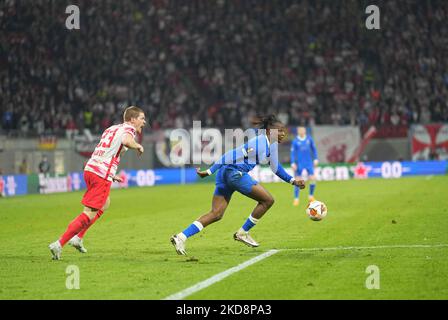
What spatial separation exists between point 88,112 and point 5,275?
32.8 metres

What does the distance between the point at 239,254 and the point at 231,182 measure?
117 centimetres

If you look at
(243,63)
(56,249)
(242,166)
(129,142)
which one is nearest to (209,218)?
(242,166)

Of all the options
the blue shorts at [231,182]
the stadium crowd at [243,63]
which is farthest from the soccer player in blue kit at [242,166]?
the stadium crowd at [243,63]

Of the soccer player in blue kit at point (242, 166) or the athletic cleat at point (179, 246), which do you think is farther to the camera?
the soccer player in blue kit at point (242, 166)

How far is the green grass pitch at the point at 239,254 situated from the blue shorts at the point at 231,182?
1.03 m

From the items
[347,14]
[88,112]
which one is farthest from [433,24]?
[88,112]

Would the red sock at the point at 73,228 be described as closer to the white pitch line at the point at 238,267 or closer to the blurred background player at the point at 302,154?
the white pitch line at the point at 238,267

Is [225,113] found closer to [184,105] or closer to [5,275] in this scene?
[184,105]

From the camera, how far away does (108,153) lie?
1307cm

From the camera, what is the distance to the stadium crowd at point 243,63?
44312mm

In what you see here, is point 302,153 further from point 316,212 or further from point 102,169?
point 102,169

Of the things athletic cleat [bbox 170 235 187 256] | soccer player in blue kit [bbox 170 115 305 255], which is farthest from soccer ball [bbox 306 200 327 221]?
athletic cleat [bbox 170 235 187 256]

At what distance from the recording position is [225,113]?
45906mm

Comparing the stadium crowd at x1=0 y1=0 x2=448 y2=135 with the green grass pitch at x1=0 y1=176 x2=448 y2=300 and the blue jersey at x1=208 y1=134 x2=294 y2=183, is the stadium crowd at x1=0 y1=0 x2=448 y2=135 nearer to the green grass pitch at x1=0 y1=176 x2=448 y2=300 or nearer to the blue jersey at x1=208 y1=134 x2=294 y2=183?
the green grass pitch at x1=0 y1=176 x2=448 y2=300
